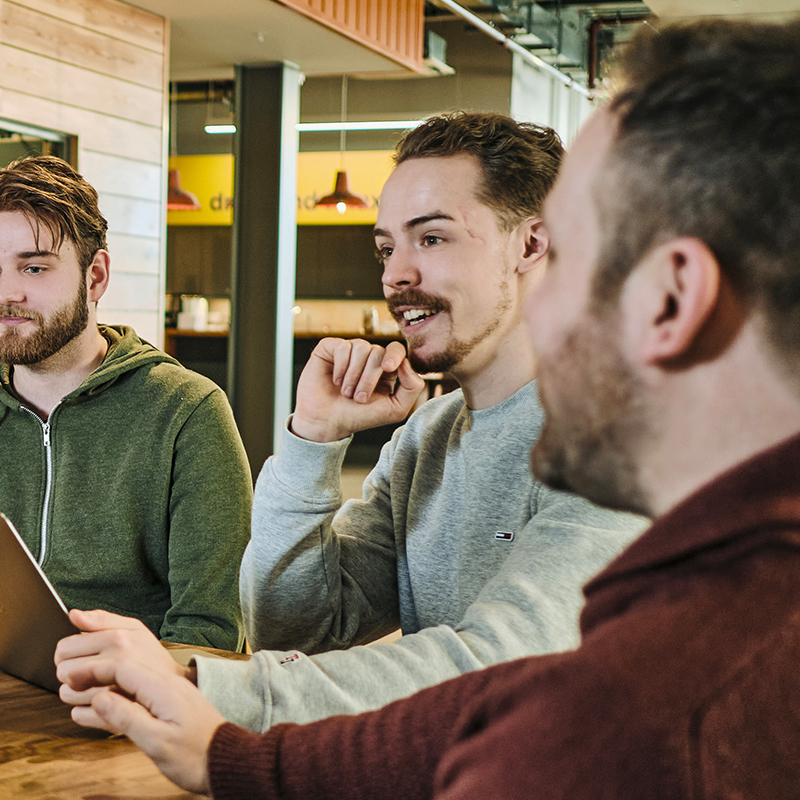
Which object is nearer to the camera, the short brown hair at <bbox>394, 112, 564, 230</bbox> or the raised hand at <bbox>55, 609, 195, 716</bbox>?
the raised hand at <bbox>55, 609, 195, 716</bbox>

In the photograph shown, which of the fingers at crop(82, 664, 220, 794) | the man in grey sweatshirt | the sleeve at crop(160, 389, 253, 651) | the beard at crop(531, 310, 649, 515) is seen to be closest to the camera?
the beard at crop(531, 310, 649, 515)

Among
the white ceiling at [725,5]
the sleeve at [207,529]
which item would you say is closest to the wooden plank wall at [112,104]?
the white ceiling at [725,5]

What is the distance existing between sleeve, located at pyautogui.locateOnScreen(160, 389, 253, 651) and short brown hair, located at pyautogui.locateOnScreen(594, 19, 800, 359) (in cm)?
136

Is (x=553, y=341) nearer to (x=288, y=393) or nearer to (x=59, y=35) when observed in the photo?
(x=59, y=35)

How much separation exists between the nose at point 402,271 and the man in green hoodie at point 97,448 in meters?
0.57

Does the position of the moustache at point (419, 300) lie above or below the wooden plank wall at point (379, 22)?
below

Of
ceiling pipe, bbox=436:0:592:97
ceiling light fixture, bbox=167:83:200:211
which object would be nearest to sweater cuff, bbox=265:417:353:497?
ceiling pipe, bbox=436:0:592:97

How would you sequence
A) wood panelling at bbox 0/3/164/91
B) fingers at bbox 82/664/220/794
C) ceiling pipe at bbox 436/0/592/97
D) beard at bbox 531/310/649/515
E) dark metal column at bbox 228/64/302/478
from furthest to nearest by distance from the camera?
ceiling pipe at bbox 436/0/592/97 → dark metal column at bbox 228/64/302/478 → wood panelling at bbox 0/3/164/91 → fingers at bbox 82/664/220/794 → beard at bbox 531/310/649/515

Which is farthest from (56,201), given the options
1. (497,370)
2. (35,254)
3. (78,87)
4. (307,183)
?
(307,183)

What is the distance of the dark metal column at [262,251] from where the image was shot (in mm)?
6230

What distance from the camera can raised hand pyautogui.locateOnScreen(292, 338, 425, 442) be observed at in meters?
1.49

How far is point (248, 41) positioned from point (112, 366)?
4.31m

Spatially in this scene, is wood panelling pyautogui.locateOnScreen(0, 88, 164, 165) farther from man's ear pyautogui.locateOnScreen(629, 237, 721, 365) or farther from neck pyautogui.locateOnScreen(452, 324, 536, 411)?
man's ear pyautogui.locateOnScreen(629, 237, 721, 365)

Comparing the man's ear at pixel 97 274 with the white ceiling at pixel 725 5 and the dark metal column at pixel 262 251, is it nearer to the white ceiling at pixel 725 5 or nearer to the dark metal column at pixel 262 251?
the dark metal column at pixel 262 251
